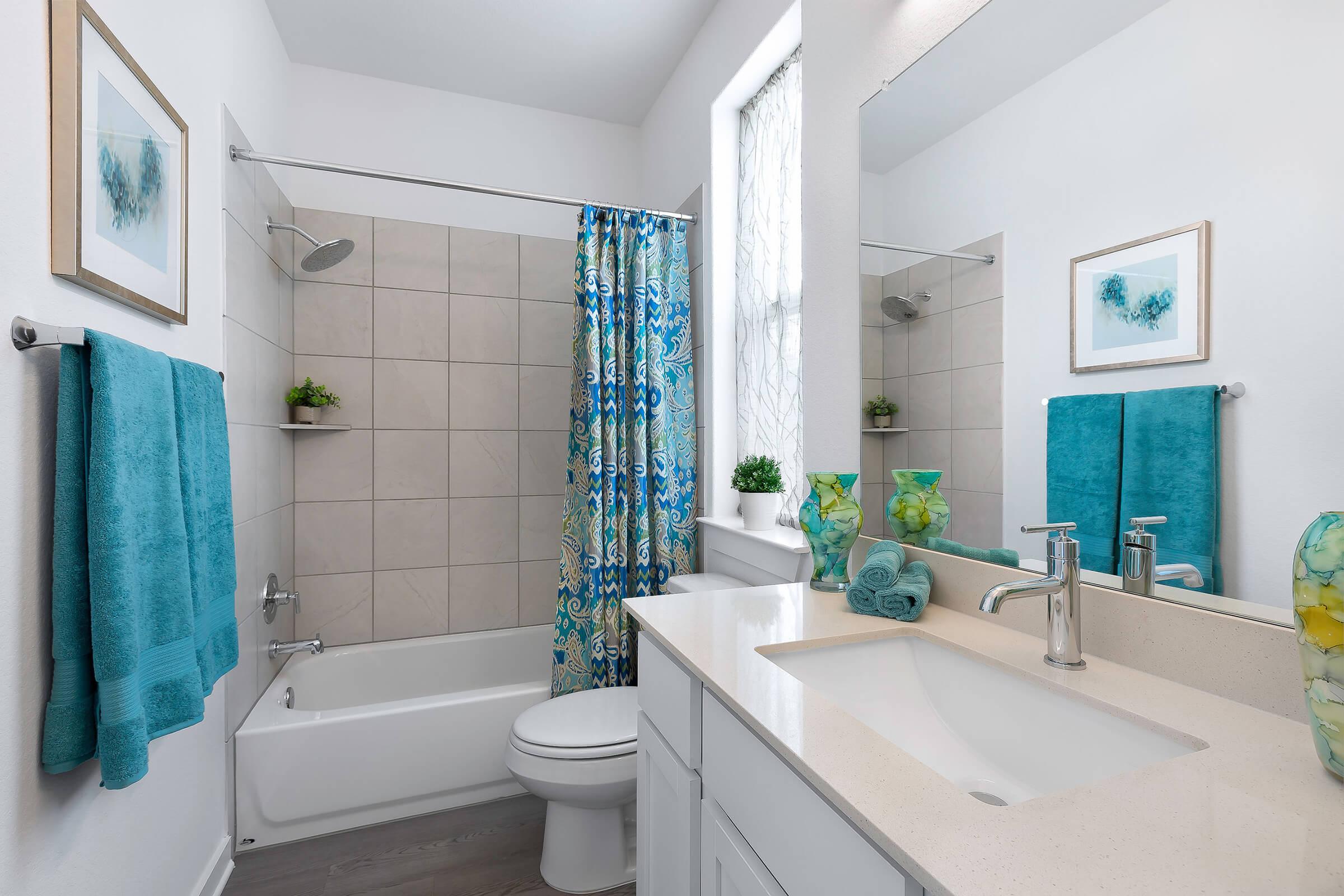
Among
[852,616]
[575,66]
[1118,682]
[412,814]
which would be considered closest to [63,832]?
[412,814]

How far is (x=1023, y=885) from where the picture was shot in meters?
0.43

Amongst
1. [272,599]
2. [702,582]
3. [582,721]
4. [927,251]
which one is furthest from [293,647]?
[927,251]

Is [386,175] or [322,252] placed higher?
[386,175]

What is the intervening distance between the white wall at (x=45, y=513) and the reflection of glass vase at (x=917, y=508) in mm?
1475

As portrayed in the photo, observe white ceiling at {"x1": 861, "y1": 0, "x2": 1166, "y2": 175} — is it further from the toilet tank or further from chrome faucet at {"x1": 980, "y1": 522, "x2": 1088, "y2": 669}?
the toilet tank

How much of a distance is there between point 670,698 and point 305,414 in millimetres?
1978

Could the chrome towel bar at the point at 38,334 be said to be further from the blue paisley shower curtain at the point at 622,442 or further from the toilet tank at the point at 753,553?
the toilet tank at the point at 753,553

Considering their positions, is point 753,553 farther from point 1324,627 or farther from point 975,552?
point 1324,627

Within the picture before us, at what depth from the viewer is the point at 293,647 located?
2.23 m

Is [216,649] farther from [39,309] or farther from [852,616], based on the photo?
[852,616]

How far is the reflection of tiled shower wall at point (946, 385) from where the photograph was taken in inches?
42.7

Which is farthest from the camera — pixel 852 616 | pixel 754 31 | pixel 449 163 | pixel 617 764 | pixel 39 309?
pixel 449 163

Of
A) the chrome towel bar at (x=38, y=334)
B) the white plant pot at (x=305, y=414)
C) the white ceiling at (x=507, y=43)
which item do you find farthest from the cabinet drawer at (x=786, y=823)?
the white ceiling at (x=507, y=43)

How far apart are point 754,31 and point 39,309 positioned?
1839mm
